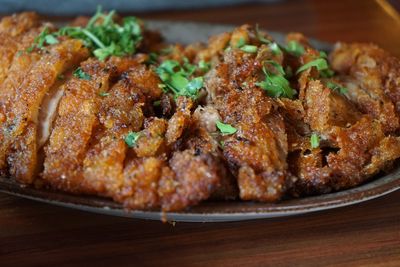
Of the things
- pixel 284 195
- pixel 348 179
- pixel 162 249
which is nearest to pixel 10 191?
pixel 162 249

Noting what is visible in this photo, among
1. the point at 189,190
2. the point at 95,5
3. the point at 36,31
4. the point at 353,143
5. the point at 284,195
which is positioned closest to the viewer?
the point at 189,190

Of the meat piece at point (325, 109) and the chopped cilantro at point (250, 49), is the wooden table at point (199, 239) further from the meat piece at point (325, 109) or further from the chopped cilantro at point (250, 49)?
the chopped cilantro at point (250, 49)

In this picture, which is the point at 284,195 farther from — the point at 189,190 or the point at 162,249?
the point at 162,249

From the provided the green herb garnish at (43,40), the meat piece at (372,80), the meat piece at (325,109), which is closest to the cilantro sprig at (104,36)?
the green herb garnish at (43,40)

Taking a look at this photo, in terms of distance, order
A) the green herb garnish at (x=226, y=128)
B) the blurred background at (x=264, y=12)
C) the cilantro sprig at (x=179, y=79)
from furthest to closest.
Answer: the blurred background at (x=264, y=12) < the cilantro sprig at (x=179, y=79) < the green herb garnish at (x=226, y=128)

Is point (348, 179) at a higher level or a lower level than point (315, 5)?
lower

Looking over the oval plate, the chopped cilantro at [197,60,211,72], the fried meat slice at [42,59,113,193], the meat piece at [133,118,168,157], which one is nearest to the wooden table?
the oval plate

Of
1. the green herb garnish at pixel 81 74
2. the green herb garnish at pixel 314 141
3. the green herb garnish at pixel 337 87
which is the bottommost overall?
the green herb garnish at pixel 314 141
